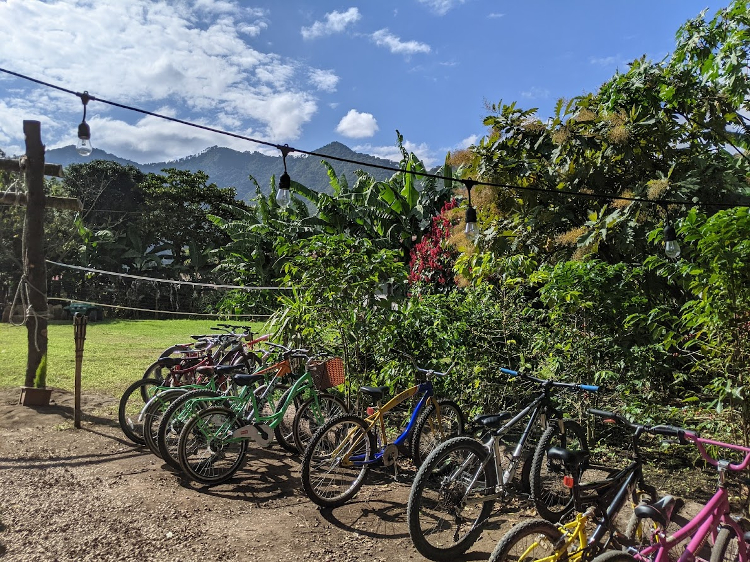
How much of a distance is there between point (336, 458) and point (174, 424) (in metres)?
1.32

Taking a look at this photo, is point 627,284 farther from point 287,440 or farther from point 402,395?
point 287,440

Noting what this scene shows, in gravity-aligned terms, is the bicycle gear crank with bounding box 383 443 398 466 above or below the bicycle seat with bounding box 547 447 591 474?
below

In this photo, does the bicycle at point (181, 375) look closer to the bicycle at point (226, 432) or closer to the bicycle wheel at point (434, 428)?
the bicycle at point (226, 432)

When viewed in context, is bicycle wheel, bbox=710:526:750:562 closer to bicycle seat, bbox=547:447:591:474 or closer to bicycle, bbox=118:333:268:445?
bicycle seat, bbox=547:447:591:474

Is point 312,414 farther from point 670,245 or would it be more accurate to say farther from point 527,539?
point 670,245

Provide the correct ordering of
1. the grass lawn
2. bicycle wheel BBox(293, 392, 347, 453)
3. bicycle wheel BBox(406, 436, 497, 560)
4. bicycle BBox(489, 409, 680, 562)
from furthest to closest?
the grass lawn
bicycle wheel BBox(293, 392, 347, 453)
bicycle wheel BBox(406, 436, 497, 560)
bicycle BBox(489, 409, 680, 562)

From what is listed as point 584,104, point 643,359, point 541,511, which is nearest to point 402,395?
point 541,511

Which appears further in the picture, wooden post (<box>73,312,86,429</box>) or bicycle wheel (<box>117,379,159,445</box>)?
wooden post (<box>73,312,86,429</box>)

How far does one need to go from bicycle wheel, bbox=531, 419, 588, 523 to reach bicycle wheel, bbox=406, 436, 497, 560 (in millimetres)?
361

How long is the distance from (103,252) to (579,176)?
667 inches

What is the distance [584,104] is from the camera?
6.57 meters

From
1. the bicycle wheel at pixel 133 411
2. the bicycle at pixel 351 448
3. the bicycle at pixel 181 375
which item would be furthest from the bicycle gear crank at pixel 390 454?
the bicycle wheel at pixel 133 411

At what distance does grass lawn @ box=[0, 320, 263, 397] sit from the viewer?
690 centimetres

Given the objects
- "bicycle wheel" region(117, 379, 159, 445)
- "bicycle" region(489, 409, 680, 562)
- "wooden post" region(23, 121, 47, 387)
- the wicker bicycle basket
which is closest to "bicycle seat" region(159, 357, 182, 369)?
"bicycle wheel" region(117, 379, 159, 445)
